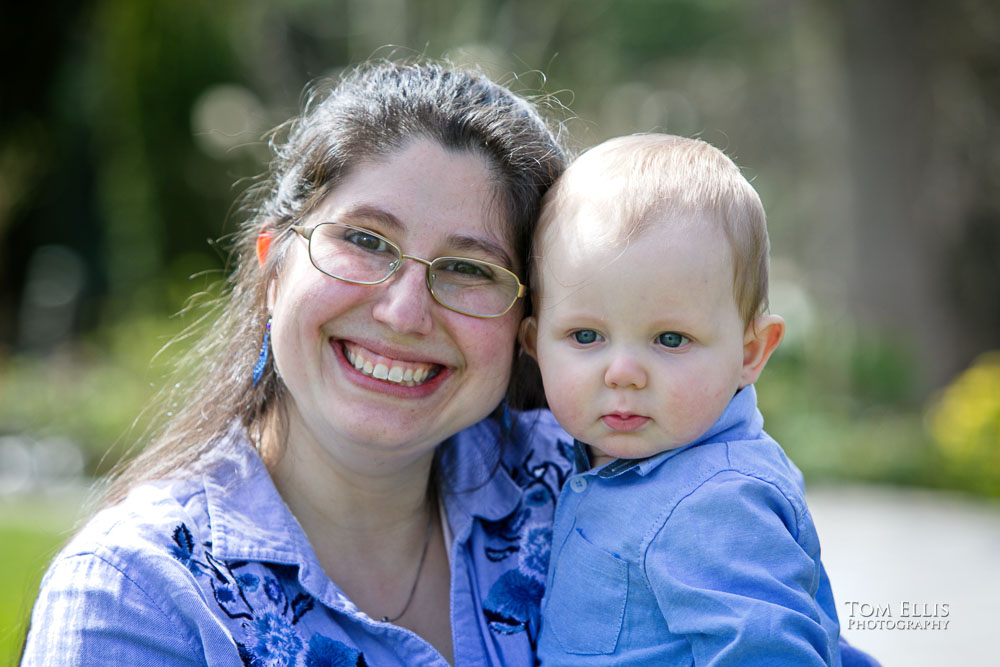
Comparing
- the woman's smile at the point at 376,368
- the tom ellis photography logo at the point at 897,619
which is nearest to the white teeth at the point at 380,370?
the woman's smile at the point at 376,368

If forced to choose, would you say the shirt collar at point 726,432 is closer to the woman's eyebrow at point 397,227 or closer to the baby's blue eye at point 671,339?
the baby's blue eye at point 671,339

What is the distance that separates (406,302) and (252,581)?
0.62 m

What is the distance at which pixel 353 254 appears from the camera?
6.57 ft

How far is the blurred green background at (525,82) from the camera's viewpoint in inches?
380

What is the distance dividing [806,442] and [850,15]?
610 cm

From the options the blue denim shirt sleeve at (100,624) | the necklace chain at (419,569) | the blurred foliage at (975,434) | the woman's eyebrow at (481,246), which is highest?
the woman's eyebrow at (481,246)

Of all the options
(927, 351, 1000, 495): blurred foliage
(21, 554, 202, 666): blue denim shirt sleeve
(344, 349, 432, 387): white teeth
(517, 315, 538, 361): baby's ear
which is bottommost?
(927, 351, 1000, 495): blurred foliage

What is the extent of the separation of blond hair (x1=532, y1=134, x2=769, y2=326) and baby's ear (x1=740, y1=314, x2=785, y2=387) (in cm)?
2

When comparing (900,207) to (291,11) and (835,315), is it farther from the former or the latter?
(291,11)

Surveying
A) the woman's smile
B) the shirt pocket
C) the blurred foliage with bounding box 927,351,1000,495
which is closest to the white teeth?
the woman's smile

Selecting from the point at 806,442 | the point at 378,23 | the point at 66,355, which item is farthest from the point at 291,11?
the point at 806,442

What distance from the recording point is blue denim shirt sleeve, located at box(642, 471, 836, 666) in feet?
5.41

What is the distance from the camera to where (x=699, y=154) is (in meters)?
1.98

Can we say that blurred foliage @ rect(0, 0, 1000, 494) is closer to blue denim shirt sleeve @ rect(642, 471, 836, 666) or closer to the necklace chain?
the necklace chain
